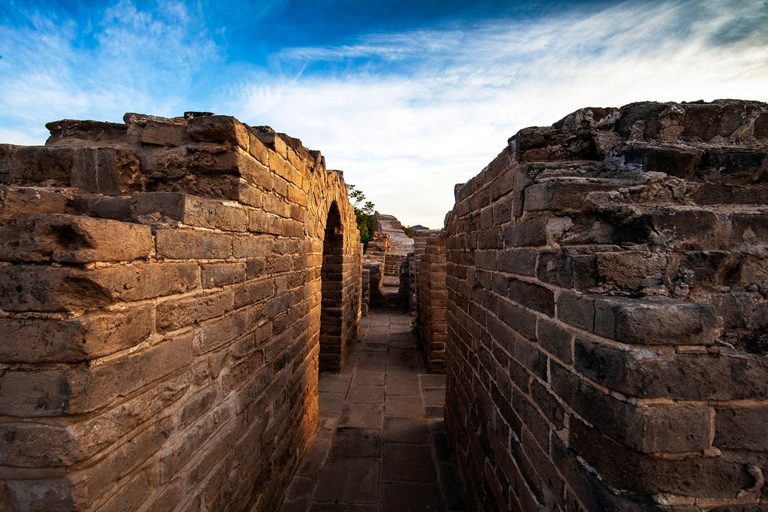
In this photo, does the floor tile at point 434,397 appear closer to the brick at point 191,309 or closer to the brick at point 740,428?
the brick at point 191,309

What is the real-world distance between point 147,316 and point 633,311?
5.71 feet

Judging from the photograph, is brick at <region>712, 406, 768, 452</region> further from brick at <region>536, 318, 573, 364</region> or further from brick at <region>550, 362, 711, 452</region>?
brick at <region>536, 318, 573, 364</region>

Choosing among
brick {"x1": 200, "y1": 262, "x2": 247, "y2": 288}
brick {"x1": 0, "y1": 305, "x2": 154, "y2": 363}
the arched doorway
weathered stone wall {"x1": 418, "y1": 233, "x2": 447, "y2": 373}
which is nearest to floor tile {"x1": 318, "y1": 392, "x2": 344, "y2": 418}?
the arched doorway

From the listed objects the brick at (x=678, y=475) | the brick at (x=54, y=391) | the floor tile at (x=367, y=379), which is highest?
the brick at (x=54, y=391)

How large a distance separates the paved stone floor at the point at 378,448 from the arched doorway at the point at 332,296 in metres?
0.35

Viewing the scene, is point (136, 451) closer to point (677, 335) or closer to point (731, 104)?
point (677, 335)

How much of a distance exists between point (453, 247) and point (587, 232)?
224 centimetres

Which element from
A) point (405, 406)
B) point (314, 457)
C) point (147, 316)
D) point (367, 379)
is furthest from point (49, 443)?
Result: point (367, 379)

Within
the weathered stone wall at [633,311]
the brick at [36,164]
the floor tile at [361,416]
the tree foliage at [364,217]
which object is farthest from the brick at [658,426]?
the tree foliage at [364,217]

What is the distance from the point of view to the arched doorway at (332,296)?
5.76 meters

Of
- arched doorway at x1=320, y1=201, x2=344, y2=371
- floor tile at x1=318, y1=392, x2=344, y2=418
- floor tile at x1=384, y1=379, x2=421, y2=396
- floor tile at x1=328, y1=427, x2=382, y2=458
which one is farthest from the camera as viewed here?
arched doorway at x1=320, y1=201, x2=344, y2=371

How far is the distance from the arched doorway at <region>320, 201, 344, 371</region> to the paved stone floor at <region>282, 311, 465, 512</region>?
0.35 m

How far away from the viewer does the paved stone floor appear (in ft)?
9.73

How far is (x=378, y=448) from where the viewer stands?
146 inches
